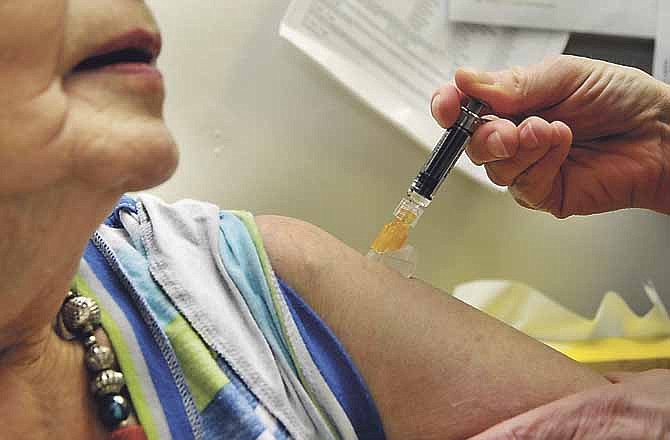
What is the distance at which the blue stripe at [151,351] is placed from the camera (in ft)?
2.62

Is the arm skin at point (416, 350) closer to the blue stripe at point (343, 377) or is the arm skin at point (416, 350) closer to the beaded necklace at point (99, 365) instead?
the blue stripe at point (343, 377)

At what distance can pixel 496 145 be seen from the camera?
95cm

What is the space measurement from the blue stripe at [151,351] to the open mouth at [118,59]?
0.84 feet

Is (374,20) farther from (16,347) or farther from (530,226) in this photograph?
(16,347)

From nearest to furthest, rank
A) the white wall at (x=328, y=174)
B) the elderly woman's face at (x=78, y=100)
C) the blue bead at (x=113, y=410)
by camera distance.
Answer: the elderly woman's face at (x=78, y=100)
the blue bead at (x=113, y=410)
the white wall at (x=328, y=174)

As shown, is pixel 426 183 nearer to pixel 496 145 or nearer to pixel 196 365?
pixel 496 145

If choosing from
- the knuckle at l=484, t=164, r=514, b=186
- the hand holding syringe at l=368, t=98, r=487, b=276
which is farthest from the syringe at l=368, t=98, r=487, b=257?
the knuckle at l=484, t=164, r=514, b=186

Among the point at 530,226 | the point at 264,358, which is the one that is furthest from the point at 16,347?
the point at 530,226

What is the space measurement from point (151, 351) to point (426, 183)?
37 centimetres

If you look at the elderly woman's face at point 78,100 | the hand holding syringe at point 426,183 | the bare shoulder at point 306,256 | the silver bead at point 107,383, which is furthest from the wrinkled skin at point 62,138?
the hand holding syringe at point 426,183

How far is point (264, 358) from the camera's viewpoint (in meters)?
0.85

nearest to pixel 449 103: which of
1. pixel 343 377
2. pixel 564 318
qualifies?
pixel 343 377

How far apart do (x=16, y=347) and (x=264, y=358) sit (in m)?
0.24

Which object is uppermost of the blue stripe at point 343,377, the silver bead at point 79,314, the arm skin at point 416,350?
the arm skin at point 416,350
